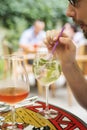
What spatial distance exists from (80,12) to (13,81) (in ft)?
1.42

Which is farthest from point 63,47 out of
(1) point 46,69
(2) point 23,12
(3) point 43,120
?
(2) point 23,12

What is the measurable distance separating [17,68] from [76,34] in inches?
136

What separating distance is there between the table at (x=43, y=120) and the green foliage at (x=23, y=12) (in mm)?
4187

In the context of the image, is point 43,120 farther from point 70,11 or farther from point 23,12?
point 23,12

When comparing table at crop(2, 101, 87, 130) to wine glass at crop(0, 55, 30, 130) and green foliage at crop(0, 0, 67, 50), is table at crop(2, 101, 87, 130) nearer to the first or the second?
wine glass at crop(0, 55, 30, 130)

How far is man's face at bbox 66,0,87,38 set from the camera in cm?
115

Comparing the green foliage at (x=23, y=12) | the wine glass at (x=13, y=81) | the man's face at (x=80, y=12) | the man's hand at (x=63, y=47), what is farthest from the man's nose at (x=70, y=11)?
the green foliage at (x=23, y=12)

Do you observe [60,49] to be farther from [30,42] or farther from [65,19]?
[65,19]

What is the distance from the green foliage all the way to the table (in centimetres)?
419

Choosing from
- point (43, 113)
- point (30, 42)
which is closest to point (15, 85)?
point (43, 113)

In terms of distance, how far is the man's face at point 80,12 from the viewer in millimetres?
1149

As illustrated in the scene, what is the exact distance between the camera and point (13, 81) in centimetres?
95

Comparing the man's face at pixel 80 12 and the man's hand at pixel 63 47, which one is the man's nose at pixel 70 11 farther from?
the man's hand at pixel 63 47

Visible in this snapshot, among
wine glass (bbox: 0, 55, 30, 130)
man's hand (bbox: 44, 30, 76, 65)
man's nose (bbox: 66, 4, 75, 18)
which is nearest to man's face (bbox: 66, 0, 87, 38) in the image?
man's nose (bbox: 66, 4, 75, 18)
